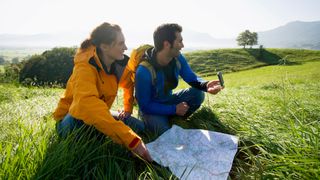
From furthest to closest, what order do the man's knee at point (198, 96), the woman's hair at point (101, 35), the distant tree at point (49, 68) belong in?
the distant tree at point (49, 68)
the man's knee at point (198, 96)
the woman's hair at point (101, 35)

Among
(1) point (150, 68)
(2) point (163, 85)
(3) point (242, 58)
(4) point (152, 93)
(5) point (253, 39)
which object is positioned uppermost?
(1) point (150, 68)

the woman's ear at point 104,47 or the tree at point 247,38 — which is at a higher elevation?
the woman's ear at point 104,47

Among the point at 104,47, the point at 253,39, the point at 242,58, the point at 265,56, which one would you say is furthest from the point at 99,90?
the point at 253,39

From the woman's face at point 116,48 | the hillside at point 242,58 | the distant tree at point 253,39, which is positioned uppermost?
the woman's face at point 116,48

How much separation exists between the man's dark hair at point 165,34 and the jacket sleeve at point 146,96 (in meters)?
0.49

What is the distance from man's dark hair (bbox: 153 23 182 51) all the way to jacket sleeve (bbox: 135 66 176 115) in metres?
0.49

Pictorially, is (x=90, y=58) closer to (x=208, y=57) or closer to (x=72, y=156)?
(x=72, y=156)

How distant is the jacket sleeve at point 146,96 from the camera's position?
479 cm

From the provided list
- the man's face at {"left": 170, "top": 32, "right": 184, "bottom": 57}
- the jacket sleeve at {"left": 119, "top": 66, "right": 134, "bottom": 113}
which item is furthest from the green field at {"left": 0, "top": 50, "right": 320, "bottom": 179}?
the jacket sleeve at {"left": 119, "top": 66, "right": 134, "bottom": 113}

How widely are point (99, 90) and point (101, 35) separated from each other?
2.33 feet

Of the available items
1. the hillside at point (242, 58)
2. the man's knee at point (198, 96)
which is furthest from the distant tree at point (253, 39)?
the man's knee at point (198, 96)

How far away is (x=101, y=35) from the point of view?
3918 millimetres

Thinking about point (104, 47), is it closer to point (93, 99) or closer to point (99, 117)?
point (93, 99)

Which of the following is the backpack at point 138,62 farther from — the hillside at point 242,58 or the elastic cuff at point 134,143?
the hillside at point 242,58
